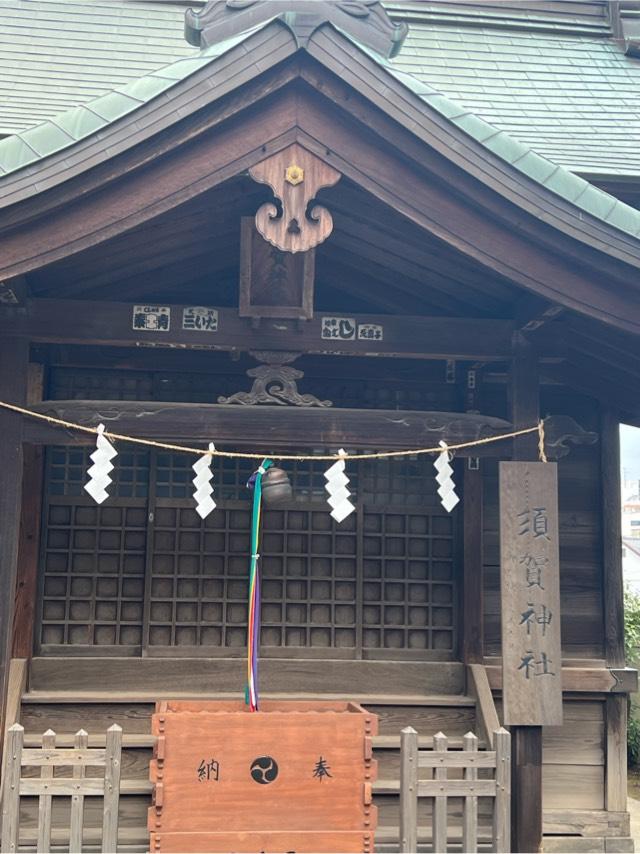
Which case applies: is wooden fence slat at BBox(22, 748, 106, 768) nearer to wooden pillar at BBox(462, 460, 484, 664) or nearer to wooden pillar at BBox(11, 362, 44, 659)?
wooden pillar at BBox(11, 362, 44, 659)

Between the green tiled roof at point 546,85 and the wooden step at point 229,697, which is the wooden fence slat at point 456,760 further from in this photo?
the green tiled roof at point 546,85

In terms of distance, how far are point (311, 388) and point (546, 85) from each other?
4.83 m

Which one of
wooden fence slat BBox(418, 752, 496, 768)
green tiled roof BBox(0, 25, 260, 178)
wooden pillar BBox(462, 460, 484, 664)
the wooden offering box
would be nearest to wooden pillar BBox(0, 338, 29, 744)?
the wooden offering box

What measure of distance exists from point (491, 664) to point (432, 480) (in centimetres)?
156

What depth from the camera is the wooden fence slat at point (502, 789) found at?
17.5ft

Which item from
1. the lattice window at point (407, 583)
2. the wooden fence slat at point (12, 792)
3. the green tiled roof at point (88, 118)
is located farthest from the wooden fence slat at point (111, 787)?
the green tiled roof at point (88, 118)

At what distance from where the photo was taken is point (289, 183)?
5.21 meters

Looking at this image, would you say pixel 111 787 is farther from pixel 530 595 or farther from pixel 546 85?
pixel 546 85

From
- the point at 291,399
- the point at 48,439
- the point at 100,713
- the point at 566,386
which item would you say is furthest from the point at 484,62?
the point at 100,713

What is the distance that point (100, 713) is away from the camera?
6984 mm

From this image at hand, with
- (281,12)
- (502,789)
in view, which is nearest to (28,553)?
(502,789)

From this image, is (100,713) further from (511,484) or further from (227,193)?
(227,193)

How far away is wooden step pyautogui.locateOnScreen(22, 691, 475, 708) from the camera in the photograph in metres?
6.92

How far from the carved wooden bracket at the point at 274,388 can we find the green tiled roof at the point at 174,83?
5.48 feet
